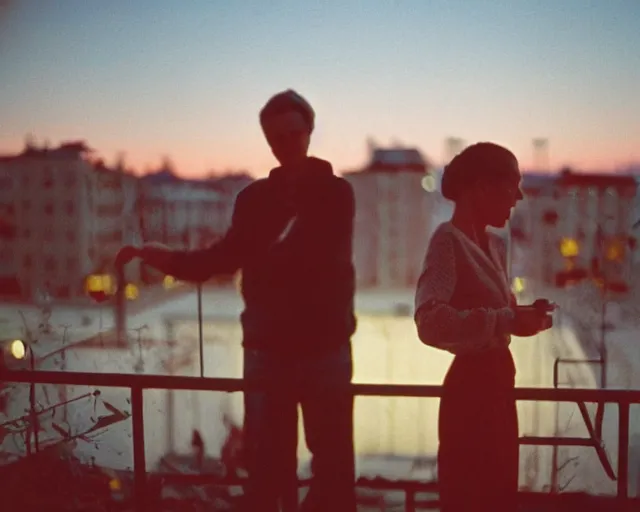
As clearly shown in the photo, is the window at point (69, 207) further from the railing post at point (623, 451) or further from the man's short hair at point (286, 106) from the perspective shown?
the railing post at point (623, 451)

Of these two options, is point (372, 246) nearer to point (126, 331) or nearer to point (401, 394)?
point (401, 394)

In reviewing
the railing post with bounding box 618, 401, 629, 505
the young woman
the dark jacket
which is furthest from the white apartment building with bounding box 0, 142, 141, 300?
the railing post with bounding box 618, 401, 629, 505

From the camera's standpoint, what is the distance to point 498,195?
103cm

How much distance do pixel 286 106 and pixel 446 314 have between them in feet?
1.68

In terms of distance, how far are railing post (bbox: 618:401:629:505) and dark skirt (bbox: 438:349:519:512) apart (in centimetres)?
33

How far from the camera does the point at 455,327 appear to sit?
0.96m

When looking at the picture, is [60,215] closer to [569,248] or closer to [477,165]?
[477,165]

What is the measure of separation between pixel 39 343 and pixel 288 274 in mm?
2705

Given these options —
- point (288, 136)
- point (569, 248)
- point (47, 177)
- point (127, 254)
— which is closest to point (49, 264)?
point (47, 177)

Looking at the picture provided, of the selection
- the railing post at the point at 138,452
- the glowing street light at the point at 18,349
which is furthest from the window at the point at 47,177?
the railing post at the point at 138,452

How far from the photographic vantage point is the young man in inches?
46.2

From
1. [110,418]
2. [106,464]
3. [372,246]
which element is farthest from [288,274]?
[106,464]

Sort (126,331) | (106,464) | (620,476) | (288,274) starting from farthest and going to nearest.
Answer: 1. (126,331)
2. (106,464)
3. (620,476)
4. (288,274)

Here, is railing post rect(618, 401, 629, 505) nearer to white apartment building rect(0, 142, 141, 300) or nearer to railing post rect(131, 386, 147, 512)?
railing post rect(131, 386, 147, 512)
